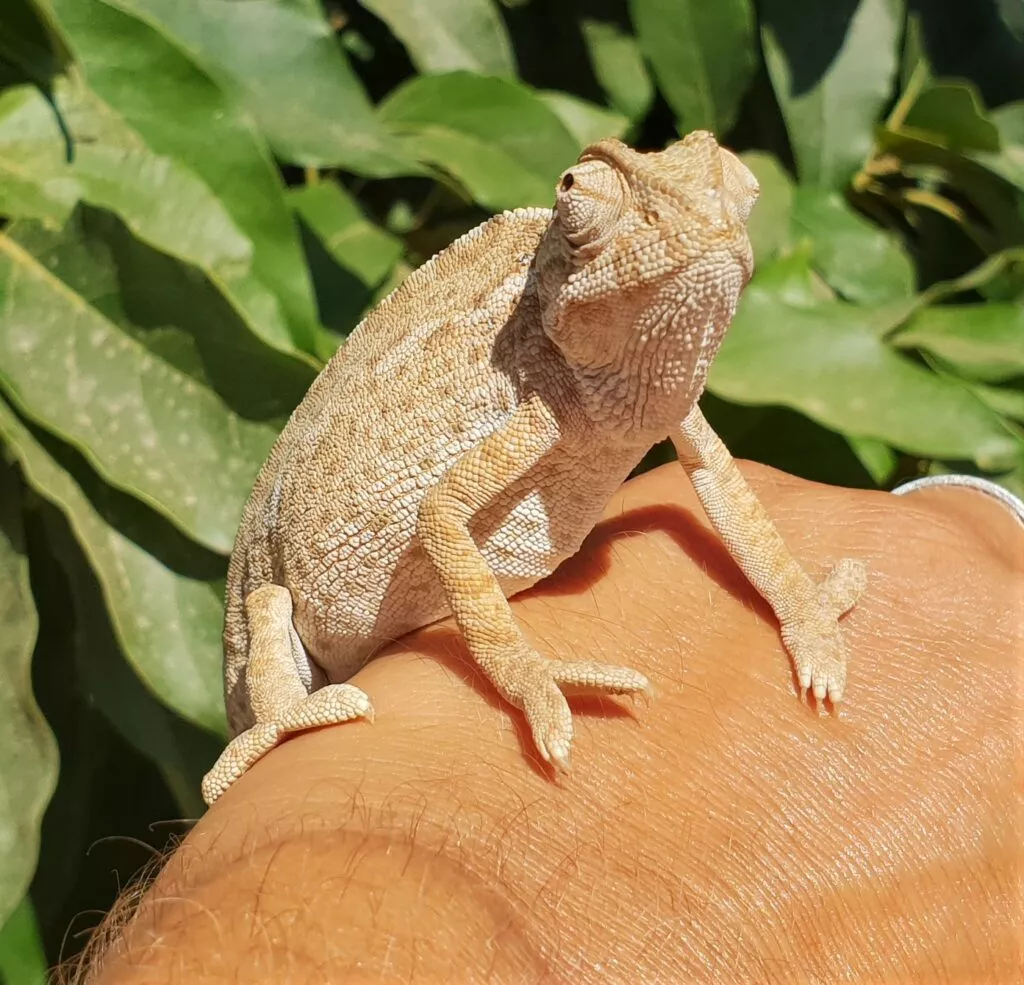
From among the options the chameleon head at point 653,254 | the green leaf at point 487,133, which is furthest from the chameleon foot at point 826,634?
the green leaf at point 487,133

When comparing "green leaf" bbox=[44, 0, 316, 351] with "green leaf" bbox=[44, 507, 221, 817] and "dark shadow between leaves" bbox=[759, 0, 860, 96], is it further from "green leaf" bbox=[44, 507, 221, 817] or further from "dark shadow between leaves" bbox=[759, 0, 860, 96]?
"dark shadow between leaves" bbox=[759, 0, 860, 96]

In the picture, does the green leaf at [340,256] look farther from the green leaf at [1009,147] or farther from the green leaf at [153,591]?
the green leaf at [1009,147]

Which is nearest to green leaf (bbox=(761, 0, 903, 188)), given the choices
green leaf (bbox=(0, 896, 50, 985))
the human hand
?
the human hand


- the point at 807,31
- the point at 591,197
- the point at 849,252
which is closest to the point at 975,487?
the point at 849,252

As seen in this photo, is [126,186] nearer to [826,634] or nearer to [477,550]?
[477,550]

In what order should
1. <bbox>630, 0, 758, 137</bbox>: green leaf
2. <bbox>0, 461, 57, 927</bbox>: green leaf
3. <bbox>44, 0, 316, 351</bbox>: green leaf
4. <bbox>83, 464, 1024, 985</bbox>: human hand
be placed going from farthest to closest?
<bbox>630, 0, 758, 137</bbox>: green leaf < <bbox>44, 0, 316, 351</bbox>: green leaf < <bbox>0, 461, 57, 927</bbox>: green leaf < <bbox>83, 464, 1024, 985</bbox>: human hand

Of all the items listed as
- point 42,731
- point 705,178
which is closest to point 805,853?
point 705,178
